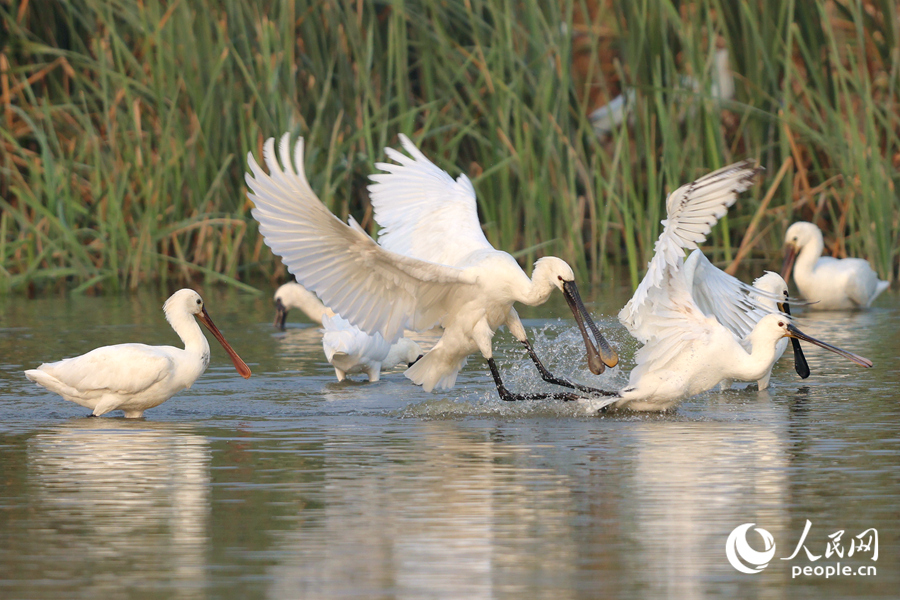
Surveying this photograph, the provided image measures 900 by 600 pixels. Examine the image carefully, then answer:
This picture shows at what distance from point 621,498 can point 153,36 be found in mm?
10493

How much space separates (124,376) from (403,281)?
1.66 meters

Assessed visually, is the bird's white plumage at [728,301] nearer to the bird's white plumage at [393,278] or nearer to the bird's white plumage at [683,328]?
the bird's white plumage at [683,328]

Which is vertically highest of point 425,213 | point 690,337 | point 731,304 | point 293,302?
point 425,213

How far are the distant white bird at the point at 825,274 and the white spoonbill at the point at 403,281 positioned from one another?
17.6ft

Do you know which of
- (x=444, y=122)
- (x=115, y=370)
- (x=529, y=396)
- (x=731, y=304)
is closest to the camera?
(x=115, y=370)

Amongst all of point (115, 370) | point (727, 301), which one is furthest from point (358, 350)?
point (727, 301)

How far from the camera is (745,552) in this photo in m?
5.00

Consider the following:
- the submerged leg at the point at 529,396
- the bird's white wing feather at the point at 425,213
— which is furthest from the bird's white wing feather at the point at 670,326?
the bird's white wing feather at the point at 425,213

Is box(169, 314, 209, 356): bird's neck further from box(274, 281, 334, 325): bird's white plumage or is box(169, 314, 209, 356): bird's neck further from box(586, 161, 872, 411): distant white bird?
box(274, 281, 334, 325): bird's white plumage

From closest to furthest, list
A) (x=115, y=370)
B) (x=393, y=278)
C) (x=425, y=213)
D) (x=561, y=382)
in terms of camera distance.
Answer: (x=115, y=370) → (x=393, y=278) → (x=561, y=382) → (x=425, y=213)

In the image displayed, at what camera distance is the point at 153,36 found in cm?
1516

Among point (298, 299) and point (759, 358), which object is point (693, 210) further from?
point (298, 299)

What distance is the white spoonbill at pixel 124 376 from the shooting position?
837 cm

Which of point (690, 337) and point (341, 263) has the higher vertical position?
point (341, 263)
